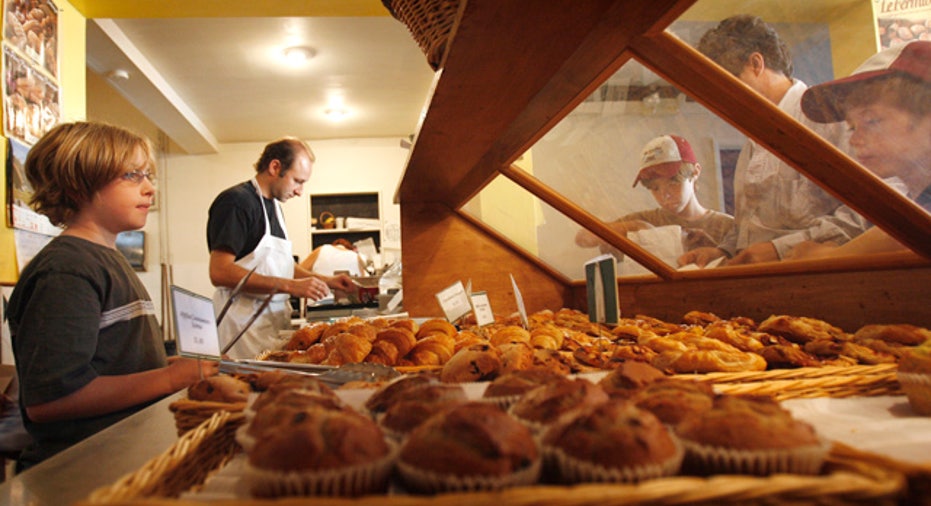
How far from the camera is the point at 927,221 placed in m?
1.19

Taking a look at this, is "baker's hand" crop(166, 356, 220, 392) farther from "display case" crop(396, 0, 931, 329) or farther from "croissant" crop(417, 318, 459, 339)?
"display case" crop(396, 0, 931, 329)

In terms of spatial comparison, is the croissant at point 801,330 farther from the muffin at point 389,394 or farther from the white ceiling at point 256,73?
the white ceiling at point 256,73

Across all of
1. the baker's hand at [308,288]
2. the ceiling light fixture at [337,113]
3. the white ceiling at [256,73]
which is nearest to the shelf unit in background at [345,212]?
the white ceiling at [256,73]

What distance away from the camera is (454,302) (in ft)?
7.08

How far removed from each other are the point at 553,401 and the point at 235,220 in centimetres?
289

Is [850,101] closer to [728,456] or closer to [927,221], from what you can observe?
[927,221]

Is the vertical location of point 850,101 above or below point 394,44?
below

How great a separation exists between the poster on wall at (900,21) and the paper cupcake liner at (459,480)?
46.8 inches

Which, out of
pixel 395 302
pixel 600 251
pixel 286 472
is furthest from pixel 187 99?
pixel 286 472

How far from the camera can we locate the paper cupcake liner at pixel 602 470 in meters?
0.54

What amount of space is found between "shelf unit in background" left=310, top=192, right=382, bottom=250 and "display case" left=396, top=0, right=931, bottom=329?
590cm

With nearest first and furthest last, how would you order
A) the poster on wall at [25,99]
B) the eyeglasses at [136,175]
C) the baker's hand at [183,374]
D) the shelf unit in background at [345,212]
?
the baker's hand at [183,374] → the eyeglasses at [136,175] → the poster on wall at [25,99] → the shelf unit in background at [345,212]

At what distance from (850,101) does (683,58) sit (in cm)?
37

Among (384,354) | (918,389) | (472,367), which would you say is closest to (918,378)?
(918,389)
